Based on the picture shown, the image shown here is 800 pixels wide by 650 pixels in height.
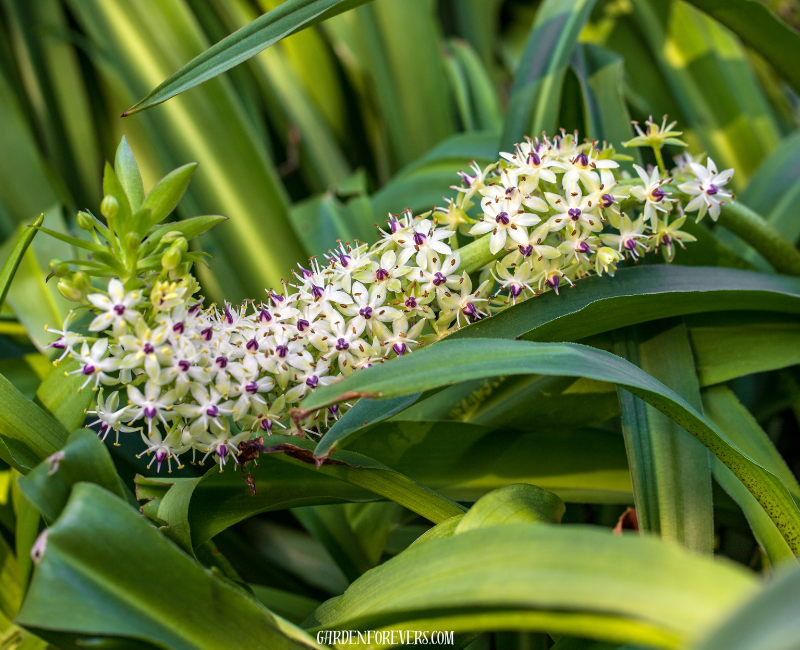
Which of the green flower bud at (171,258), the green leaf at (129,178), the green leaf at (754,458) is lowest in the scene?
the green leaf at (754,458)

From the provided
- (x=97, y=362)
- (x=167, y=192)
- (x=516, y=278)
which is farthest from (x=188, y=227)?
(x=516, y=278)

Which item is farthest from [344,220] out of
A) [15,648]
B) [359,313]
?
[15,648]

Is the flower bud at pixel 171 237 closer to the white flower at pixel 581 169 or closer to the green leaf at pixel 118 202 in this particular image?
the green leaf at pixel 118 202

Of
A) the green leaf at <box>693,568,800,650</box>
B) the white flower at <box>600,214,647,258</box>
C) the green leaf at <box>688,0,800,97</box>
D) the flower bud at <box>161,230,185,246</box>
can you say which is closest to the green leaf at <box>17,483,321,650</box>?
the flower bud at <box>161,230,185,246</box>

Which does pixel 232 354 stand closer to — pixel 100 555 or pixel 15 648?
pixel 100 555

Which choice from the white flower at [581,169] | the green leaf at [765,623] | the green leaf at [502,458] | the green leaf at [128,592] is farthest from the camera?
the green leaf at [502,458]

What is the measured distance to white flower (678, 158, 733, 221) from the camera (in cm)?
78

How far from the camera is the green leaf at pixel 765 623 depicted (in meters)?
0.32

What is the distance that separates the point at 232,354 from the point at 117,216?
195mm

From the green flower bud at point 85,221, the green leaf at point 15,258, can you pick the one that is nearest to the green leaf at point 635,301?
the green flower bud at point 85,221

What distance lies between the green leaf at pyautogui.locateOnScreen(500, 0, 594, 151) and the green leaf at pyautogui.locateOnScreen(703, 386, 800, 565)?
57 centimetres

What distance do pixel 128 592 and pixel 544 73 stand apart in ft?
3.62

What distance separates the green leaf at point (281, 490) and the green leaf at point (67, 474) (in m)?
0.09

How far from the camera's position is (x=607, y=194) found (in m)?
0.72
